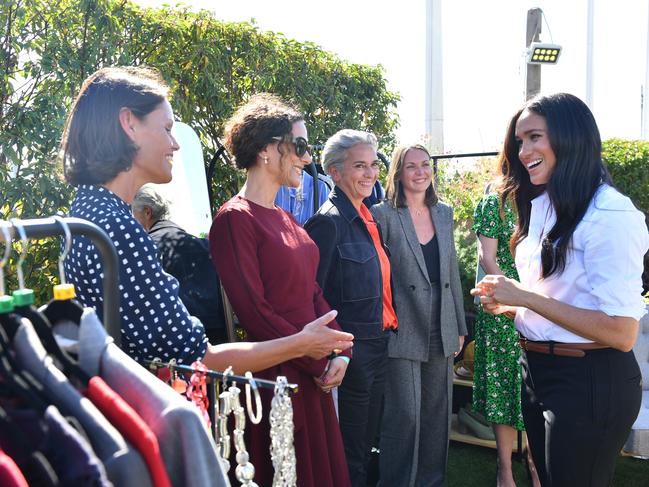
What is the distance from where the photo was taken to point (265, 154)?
2.44m

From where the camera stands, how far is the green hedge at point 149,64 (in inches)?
106

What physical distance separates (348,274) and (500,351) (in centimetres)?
122

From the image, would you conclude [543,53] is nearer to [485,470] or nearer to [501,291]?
[485,470]

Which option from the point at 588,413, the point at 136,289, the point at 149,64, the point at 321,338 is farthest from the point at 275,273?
the point at 149,64

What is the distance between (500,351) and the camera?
3629 mm

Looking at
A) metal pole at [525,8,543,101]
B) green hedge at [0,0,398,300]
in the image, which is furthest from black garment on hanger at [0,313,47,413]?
metal pole at [525,8,543,101]

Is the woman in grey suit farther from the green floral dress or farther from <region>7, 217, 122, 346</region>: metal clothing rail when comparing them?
<region>7, 217, 122, 346</region>: metal clothing rail

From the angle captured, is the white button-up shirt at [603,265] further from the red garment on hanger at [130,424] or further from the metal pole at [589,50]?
the metal pole at [589,50]

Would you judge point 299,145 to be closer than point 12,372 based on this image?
No

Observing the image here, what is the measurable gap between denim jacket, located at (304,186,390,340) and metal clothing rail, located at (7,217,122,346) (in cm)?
175

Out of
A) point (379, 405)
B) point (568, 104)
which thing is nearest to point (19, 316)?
point (568, 104)

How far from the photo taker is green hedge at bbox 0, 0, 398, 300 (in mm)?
2703

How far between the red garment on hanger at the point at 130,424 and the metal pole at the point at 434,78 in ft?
33.9

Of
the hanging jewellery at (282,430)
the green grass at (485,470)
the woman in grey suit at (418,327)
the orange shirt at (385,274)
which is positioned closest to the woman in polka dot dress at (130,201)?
the hanging jewellery at (282,430)
